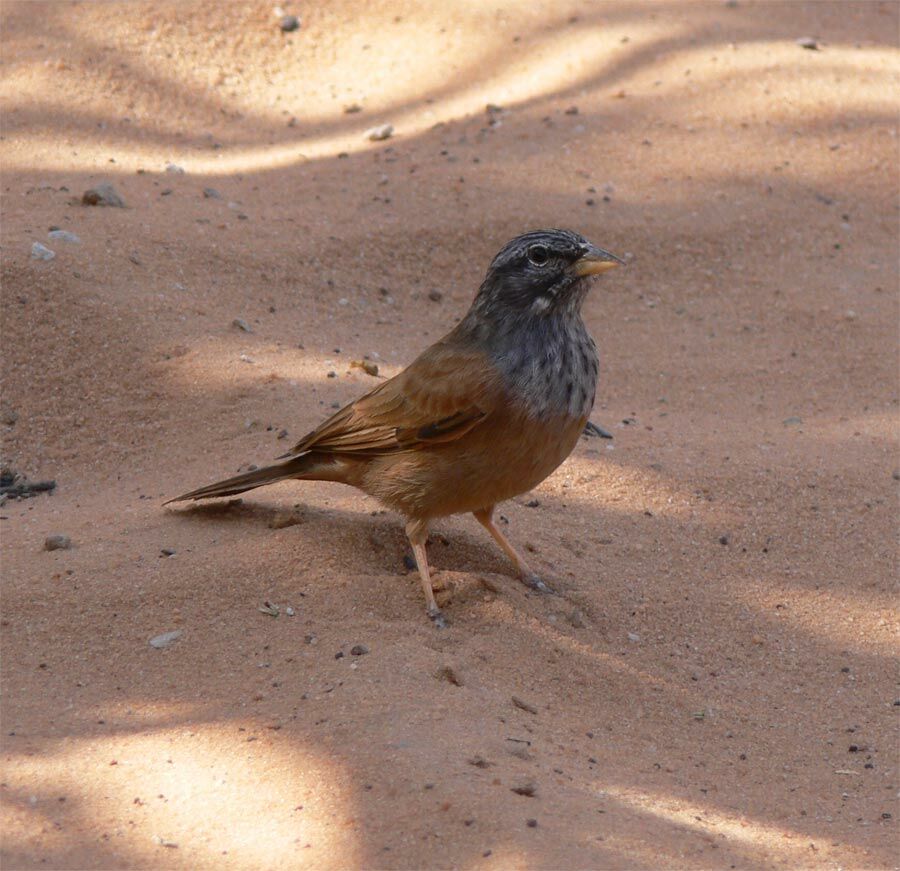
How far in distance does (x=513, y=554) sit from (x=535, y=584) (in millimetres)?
148

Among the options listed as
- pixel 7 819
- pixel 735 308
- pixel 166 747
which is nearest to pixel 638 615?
pixel 166 747

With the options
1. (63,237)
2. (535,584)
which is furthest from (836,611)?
(63,237)

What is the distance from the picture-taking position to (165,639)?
16.0 ft

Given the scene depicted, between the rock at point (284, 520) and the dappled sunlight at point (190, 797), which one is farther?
the rock at point (284, 520)

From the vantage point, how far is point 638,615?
5.42 metres

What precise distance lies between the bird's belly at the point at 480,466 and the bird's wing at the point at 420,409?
63 millimetres

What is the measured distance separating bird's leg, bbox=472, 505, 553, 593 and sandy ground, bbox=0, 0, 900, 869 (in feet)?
0.30

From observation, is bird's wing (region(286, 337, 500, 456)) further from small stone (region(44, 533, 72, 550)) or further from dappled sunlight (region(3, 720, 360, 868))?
dappled sunlight (region(3, 720, 360, 868))

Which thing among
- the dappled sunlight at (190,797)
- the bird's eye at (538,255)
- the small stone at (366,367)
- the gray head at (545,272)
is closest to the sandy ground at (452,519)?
the dappled sunlight at (190,797)

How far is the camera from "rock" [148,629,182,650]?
15.9 feet

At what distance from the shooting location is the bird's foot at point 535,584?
538 cm

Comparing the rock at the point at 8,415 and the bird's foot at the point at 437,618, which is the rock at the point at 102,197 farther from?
the bird's foot at the point at 437,618

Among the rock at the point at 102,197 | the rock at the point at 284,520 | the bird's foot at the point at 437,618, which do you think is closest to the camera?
the bird's foot at the point at 437,618

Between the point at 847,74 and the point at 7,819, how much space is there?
8675 mm
